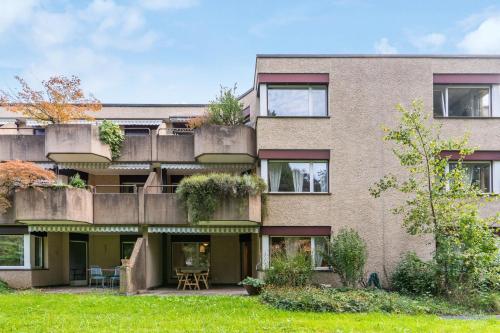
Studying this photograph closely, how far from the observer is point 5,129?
84.3 ft

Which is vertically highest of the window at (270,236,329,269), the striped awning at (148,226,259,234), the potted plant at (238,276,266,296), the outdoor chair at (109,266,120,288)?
the striped awning at (148,226,259,234)

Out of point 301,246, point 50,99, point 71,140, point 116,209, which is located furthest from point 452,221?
point 50,99

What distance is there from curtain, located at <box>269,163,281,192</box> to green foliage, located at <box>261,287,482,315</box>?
20.1ft

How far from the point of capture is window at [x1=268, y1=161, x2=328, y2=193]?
21.8m

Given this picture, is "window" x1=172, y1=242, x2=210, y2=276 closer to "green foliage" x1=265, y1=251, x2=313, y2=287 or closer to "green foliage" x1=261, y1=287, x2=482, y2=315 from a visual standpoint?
"green foliage" x1=265, y1=251, x2=313, y2=287

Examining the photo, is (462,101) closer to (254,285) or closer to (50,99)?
(254,285)

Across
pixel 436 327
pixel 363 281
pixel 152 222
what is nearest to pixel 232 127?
pixel 152 222

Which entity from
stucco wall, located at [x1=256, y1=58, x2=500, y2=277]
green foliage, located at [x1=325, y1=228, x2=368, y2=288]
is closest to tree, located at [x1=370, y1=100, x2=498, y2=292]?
green foliage, located at [x1=325, y1=228, x2=368, y2=288]

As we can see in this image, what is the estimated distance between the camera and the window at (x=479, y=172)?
2169 centimetres

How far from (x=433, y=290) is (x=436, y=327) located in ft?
19.2

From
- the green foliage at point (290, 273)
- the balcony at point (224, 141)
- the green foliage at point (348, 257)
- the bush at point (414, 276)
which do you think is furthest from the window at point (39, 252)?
the bush at point (414, 276)

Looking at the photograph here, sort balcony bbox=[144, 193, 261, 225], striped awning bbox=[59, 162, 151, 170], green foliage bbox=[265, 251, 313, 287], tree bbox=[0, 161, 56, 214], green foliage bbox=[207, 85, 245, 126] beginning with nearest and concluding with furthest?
green foliage bbox=[265, 251, 313, 287] < tree bbox=[0, 161, 56, 214] < balcony bbox=[144, 193, 261, 225] < green foliage bbox=[207, 85, 245, 126] < striped awning bbox=[59, 162, 151, 170]

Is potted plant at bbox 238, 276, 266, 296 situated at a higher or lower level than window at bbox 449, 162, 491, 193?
lower

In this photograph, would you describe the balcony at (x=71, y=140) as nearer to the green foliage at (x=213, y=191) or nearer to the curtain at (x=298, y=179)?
the green foliage at (x=213, y=191)
